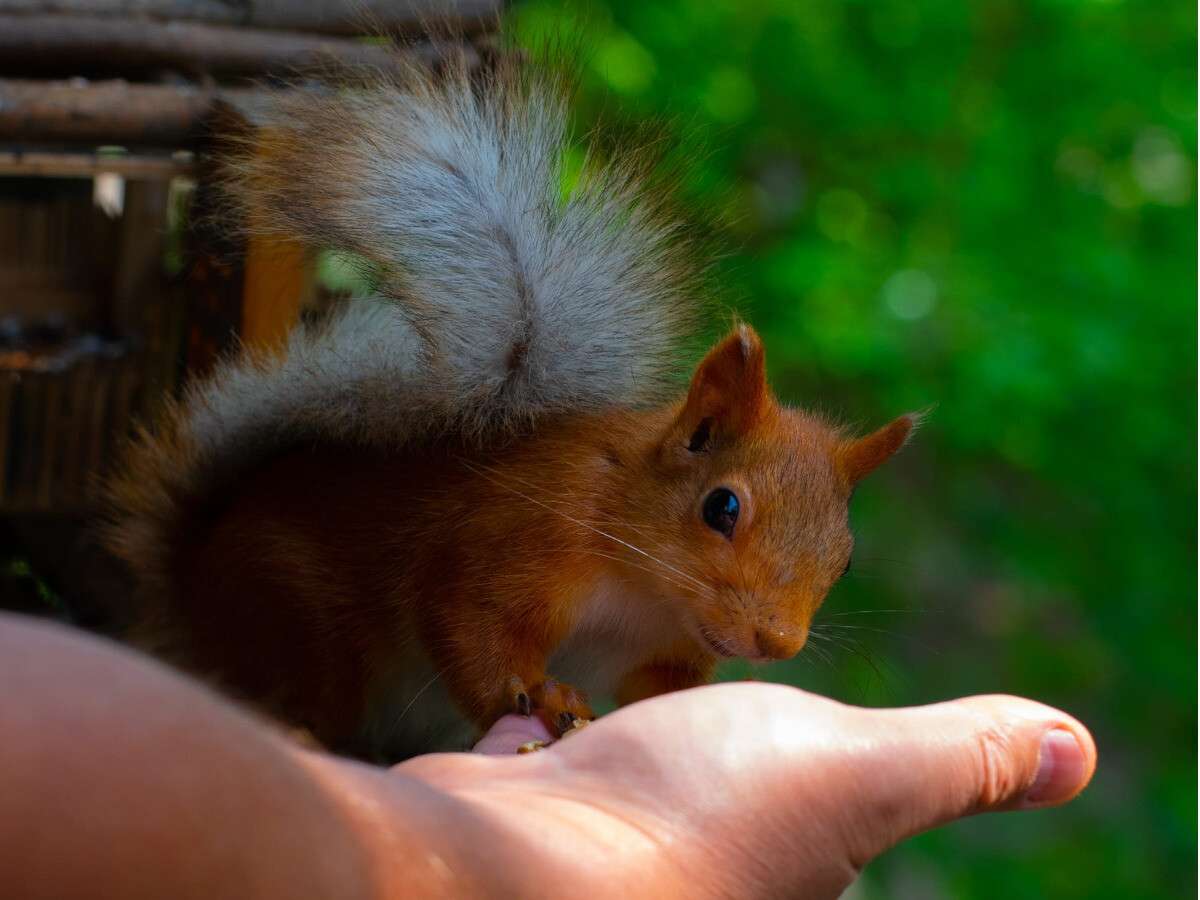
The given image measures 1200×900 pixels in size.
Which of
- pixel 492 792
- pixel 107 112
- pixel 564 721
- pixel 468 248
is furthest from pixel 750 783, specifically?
pixel 107 112

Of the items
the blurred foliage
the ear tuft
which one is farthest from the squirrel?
the blurred foliage

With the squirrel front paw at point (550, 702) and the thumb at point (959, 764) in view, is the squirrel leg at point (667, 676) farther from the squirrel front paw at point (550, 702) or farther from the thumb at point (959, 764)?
the thumb at point (959, 764)

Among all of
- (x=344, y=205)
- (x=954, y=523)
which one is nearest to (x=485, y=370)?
(x=344, y=205)

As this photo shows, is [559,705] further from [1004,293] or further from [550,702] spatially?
[1004,293]

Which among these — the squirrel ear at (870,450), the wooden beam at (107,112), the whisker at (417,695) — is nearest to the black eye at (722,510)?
the squirrel ear at (870,450)

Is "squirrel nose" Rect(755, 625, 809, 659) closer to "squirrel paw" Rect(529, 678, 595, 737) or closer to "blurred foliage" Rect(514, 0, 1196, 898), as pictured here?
"squirrel paw" Rect(529, 678, 595, 737)
